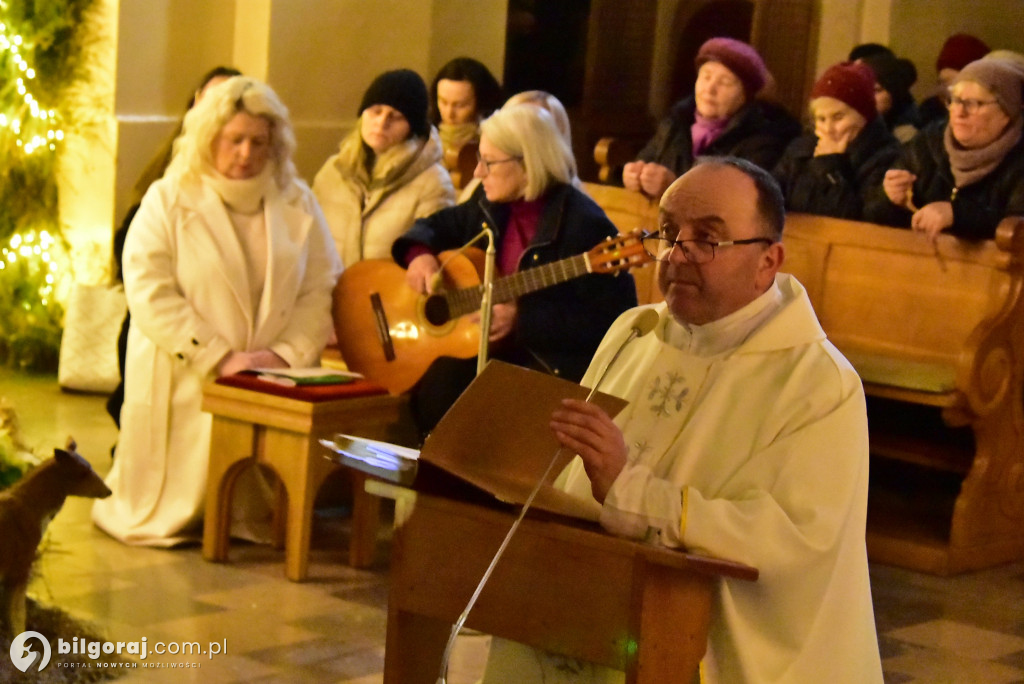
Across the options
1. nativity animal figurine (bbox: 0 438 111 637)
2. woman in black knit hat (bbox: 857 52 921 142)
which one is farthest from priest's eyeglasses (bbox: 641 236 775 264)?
woman in black knit hat (bbox: 857 52 921 142)

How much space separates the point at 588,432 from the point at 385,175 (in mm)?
3960

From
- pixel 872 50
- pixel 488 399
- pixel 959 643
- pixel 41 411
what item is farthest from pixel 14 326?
pixel 488 399

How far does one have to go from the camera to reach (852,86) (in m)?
6.45

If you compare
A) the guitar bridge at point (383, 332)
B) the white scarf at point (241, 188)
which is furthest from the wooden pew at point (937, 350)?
the white scarf at point (241, 188)

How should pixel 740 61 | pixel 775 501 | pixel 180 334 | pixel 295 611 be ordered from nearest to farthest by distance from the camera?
pixel 775 501 < pixel 295 611 < pixel 180 334 < pixel 740 61

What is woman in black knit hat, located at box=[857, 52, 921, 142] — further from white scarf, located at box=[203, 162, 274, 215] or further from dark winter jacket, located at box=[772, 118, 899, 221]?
white scarf, located at box=[203, 162, 274, 215]

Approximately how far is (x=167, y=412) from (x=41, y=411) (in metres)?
2.16

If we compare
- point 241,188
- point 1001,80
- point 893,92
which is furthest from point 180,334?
point 893,92

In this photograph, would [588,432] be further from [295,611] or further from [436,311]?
[436,311]

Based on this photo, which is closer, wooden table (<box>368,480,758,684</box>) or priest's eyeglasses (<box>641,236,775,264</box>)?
wooden table (<box>368,480,758,684</box>)

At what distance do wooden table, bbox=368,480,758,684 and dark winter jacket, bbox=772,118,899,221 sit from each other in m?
4.00

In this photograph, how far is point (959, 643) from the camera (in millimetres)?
5035

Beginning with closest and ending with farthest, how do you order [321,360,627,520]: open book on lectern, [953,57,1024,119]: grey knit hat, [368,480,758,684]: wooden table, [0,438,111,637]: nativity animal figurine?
[368,480,758,684]: wooden table
[321,360,627,520]: open book on lectern
[0,438,111,637]: nativity animal figurine
[953,57,1024,119]: grey knit hat

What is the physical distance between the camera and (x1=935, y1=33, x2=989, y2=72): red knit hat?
927cm
